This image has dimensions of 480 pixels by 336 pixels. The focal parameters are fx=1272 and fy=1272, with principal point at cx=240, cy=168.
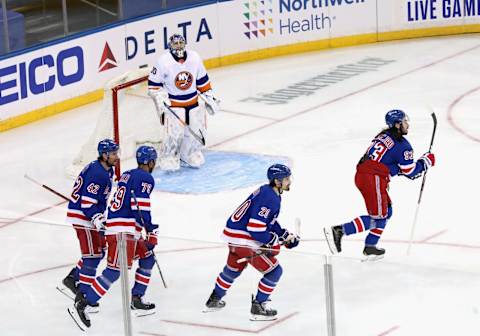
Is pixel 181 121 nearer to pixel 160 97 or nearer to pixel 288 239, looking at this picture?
pixel 160 97

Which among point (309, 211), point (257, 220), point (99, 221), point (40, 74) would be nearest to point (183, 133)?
point (309, 211)

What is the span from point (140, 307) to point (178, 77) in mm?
4995

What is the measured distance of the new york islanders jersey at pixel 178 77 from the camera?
11.2 meters

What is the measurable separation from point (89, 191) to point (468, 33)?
31.6ft

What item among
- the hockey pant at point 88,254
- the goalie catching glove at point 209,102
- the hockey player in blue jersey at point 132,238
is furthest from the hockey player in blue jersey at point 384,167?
the goalie catching glove at point 209,102

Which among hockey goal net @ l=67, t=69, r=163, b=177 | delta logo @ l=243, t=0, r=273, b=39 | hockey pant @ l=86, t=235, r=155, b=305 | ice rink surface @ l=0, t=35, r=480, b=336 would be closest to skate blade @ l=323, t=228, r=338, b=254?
ice rink surface @ l=0, t=35, r=480, b=336

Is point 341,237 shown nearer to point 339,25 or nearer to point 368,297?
point 368,297

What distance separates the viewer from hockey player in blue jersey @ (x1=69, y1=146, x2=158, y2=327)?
6.42 meters

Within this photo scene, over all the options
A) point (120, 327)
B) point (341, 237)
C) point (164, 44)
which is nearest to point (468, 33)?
point (164, 44)

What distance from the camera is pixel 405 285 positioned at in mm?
5559

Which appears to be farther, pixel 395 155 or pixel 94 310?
pixel 395 155

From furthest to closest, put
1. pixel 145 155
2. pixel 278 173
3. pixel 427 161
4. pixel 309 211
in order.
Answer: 1. pixel 309 211
2. pixel 427 161
3. pixel 145 155
4. pixel 278 173

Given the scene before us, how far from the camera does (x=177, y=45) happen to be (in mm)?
11164

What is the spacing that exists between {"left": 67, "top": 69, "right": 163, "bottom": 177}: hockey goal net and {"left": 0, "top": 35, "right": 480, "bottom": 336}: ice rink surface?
379 mm
